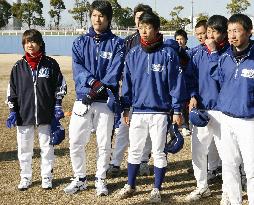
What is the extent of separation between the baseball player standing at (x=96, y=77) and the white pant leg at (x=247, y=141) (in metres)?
1.63

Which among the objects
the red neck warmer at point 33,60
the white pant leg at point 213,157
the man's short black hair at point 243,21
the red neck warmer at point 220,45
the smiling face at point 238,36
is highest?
the man's short black hair at point 243,21

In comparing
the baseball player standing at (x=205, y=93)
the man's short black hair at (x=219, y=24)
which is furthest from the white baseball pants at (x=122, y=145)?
the man's short black hair at (x=219, y=24)

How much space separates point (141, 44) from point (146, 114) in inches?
32.0

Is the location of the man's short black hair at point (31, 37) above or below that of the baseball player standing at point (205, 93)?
above

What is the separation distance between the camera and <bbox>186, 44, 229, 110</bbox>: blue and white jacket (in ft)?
16.7

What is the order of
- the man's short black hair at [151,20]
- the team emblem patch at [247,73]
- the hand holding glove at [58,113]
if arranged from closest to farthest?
the team emblem patch at [247,73]
the man's short black hair at [151,20]
the hand holding glove at [58,113]

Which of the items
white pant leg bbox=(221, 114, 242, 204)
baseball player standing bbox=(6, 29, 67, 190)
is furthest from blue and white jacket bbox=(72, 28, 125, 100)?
white pant leg bbox=(221, 114, 242, 204)

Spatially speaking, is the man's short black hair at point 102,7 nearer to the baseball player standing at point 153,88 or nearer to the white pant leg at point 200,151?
the baseball player standing at point 153,88

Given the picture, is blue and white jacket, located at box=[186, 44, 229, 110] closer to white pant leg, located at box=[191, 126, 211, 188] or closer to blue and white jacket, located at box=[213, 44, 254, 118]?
white pant leg, located at box=[191, 126, 211, 188]

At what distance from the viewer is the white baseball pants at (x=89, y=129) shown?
5.44 m

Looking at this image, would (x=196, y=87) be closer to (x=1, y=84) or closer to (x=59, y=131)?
(x=59, y=131)

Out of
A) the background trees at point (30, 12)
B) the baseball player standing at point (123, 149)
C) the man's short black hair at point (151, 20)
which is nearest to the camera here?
the man's short black hair at point (151, 20)

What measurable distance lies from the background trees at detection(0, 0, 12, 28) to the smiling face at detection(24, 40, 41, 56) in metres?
65.7

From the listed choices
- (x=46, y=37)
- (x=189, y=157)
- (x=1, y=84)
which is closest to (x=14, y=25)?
(x=46, y=37)
